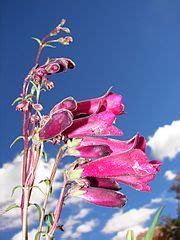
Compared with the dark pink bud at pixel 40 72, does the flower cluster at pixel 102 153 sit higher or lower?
lower

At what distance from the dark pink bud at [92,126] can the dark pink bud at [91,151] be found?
0.09 feet

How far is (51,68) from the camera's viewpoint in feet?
2.45

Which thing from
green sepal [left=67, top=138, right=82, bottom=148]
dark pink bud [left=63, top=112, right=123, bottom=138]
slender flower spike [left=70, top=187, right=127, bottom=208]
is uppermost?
dark pink bud [left=63, top=112, right=123, bottom=138]

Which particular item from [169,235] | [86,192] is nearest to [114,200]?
[86,192]

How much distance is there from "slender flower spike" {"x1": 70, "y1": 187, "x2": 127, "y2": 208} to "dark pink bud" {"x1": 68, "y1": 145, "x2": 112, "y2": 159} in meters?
0.06

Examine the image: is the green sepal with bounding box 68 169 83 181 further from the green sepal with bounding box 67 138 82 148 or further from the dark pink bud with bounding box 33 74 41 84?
the dark pink bud with bounding box 33 74 41 84

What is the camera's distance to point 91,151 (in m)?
0.76

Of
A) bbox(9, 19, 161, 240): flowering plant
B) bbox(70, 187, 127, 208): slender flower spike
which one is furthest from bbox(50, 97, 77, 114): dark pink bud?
bbox(70, 187, 127, 208): slender flower spike

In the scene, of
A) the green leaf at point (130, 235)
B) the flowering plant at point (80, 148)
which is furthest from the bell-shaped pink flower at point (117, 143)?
the green leaf at point (130, 235)

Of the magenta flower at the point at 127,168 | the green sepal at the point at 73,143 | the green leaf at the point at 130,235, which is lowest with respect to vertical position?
the green leaf at the point at 130,235

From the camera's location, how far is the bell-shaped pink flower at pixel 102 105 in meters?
0.79

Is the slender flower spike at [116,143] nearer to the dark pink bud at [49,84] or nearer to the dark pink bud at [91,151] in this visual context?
the dark pink bud at [91,151]

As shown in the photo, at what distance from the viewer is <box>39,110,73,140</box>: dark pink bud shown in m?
0.71

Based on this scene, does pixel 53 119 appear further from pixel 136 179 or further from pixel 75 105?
pixel 136 179
